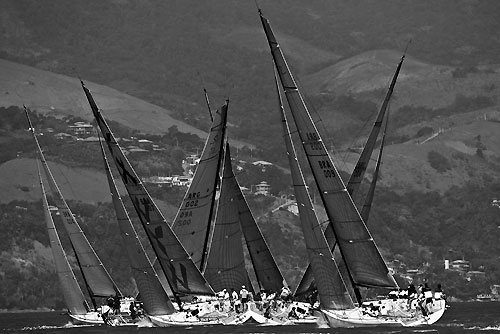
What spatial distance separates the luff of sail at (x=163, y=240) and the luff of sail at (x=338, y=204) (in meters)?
7.64

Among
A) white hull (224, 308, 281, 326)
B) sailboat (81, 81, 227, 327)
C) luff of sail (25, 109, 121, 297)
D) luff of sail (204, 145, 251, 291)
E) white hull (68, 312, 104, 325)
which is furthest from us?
luff of sail (25, 109, 121, 297)

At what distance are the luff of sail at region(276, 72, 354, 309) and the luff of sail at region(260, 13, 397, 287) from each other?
631mm

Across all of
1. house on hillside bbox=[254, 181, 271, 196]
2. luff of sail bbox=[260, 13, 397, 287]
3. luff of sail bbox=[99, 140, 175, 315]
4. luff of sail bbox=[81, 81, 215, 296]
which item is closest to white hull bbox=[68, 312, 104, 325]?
luff of sail bbox=[99, 140, 175, 315]

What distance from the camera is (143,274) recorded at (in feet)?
245

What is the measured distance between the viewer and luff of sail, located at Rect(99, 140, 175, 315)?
74.1m

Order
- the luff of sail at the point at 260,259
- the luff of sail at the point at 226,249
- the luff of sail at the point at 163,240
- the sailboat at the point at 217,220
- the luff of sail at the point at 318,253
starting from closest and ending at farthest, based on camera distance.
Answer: the luff of sail at the point at 318,253
the luff of sail at the point at 163,240
the sailboat at the point at 217,220
the luff of sail at the point at 226,249
the luff of sail at the point at 260,259

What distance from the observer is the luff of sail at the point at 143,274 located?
243 ft

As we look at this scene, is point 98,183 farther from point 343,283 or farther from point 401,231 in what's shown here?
point 343,283

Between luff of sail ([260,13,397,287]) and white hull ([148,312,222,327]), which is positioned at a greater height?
luff of sail ([260,13,397,287])

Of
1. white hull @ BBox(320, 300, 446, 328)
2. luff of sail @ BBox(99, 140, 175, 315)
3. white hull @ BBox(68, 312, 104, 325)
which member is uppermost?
luff of sail @ BBox(99, 140, 175, 315)

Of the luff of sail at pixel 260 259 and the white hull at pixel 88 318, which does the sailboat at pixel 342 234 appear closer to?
the luff of sail at pixel 260 259

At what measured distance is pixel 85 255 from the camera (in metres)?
86.5

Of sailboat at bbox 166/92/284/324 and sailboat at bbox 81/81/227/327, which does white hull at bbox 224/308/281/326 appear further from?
sailboat at bbox 81/81/227/327

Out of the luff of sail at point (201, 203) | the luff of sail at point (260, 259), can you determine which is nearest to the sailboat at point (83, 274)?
the luff of sail at point (260, 259)
